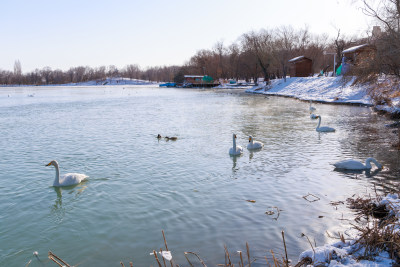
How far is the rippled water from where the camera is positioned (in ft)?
21.2

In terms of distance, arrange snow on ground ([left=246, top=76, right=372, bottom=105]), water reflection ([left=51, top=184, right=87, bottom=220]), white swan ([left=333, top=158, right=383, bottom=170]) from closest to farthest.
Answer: water reflection ([left=51, top=184, right=87, bottom=220])
white swan ([left=333, top=158, right=383, bottom=170])
snow on ground ([left=246, top=76, right=372, bottom=105])

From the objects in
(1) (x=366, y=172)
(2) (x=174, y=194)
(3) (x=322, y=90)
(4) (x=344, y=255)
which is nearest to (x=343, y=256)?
(4) (x=344, y=255)

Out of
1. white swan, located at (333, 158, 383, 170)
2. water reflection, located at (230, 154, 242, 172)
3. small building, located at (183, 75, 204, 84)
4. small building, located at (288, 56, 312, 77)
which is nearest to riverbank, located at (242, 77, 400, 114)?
small building, located at (288, 56, 312, 77)

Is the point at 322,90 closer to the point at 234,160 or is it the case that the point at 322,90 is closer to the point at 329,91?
the point at 329,91

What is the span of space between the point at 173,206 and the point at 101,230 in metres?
1.91

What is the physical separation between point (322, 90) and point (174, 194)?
42.7 m

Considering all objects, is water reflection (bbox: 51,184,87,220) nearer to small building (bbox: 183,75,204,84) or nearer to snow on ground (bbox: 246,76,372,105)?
snow on ground (bbox: 246,76,372,105)

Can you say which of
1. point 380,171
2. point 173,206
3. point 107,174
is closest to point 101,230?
point 173,206

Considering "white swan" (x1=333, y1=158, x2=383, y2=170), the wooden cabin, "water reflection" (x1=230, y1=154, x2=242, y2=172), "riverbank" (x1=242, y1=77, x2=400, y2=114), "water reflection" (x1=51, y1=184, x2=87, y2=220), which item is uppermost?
the wooden cabin

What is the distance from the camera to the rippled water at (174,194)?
6.47 meters

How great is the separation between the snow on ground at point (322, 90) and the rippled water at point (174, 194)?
720 inches

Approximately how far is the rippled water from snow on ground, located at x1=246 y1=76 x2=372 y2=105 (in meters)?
18.3

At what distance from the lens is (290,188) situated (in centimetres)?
938

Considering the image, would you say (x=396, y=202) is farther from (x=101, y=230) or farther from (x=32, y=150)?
(x=32, y=150)
